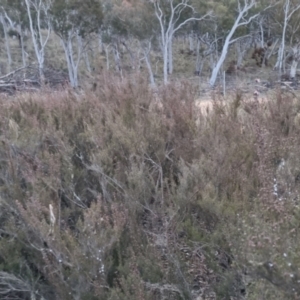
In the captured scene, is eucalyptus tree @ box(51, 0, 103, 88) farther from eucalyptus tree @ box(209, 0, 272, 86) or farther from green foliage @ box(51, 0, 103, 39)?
eucalyptus tree @ box(209, 0, 272, 86)

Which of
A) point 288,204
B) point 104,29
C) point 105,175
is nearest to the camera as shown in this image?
point 288,204

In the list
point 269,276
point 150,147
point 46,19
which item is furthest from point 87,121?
point 46,19

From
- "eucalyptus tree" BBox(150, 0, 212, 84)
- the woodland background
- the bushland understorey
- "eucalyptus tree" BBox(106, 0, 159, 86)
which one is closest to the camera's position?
the bushland understorey

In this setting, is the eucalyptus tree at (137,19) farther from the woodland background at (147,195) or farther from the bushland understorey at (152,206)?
the bushland understorey at (152,206)

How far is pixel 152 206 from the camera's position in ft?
14.3

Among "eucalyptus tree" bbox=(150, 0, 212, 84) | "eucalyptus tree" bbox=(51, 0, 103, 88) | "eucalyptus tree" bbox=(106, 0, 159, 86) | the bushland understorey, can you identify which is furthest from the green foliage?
the bushland understorey

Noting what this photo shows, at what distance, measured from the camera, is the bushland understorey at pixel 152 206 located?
10.2ft

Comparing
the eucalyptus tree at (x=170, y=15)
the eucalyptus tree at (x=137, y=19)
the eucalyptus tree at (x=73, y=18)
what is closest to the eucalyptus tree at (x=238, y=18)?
the eucalyptus tree at (x=170, y=15)

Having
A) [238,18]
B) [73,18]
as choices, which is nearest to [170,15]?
[238,18]

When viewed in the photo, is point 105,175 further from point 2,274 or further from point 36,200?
point 2,274

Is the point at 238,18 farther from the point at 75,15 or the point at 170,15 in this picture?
the point at 75,15

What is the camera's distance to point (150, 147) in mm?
5109

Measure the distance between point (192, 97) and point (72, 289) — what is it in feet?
10.9

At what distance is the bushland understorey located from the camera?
3.10 m
